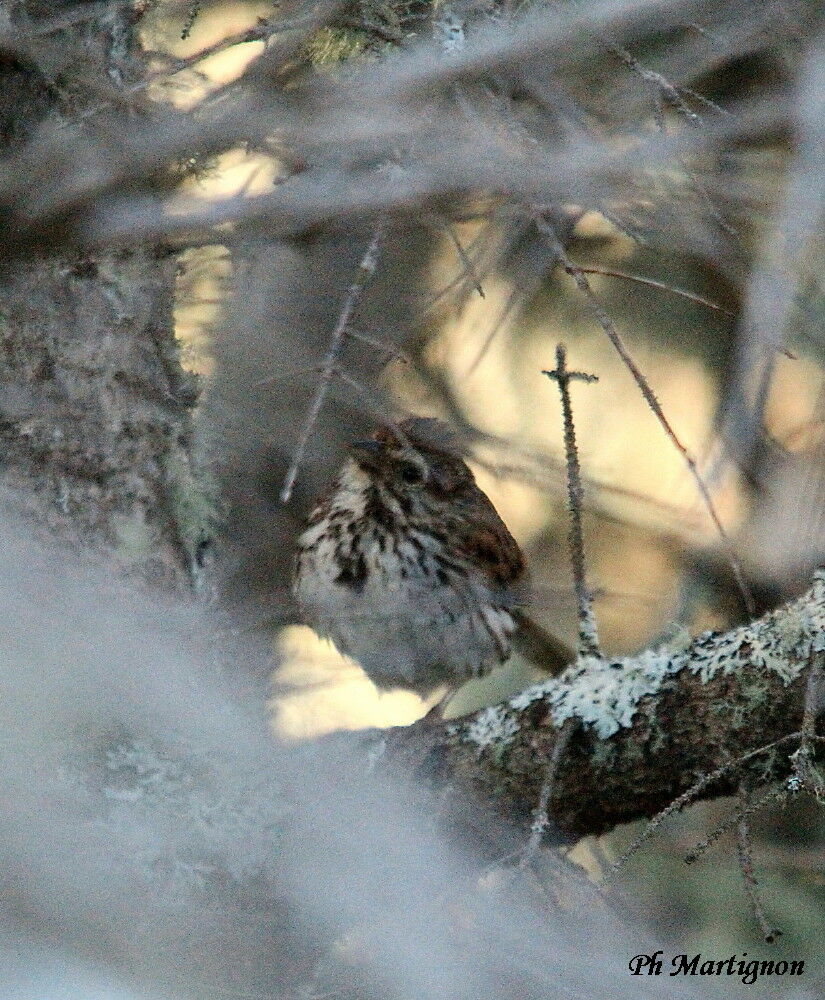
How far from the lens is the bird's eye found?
4.40 meters

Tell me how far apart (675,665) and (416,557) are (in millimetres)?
1474

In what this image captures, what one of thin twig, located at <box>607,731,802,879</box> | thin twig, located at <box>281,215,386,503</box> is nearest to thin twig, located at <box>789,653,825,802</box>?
thin twig, located at <box>607,731,802,879</box>

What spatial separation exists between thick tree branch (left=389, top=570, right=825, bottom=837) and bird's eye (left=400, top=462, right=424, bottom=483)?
1.21 metres

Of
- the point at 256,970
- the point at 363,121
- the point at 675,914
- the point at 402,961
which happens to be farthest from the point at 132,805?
the point at 675,914

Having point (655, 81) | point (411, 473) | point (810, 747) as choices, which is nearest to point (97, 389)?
point (411, 473)

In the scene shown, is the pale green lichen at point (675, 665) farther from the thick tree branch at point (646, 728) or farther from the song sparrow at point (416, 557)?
the song sparrow at point (416, 557)

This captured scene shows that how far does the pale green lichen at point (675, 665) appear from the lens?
9.17 feet

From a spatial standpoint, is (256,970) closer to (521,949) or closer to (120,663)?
(521,949)

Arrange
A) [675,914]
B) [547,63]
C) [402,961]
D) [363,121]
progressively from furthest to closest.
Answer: [675,914] < [547,63] < [363,121] < [402,961]

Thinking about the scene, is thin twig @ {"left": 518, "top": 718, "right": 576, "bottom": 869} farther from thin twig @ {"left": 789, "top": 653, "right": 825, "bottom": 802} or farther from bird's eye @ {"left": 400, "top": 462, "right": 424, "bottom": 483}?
bird's eye @ {"left": 400, "top": 462, "right": 424, "bottom": 483}

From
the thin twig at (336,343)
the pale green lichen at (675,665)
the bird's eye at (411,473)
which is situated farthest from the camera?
the bird's eye at (411,473)

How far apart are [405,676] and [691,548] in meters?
1.00

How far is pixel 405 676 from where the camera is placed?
4.45 metres

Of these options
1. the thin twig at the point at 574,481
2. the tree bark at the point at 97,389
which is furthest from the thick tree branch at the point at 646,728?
the tree bark at the point at 97,389
